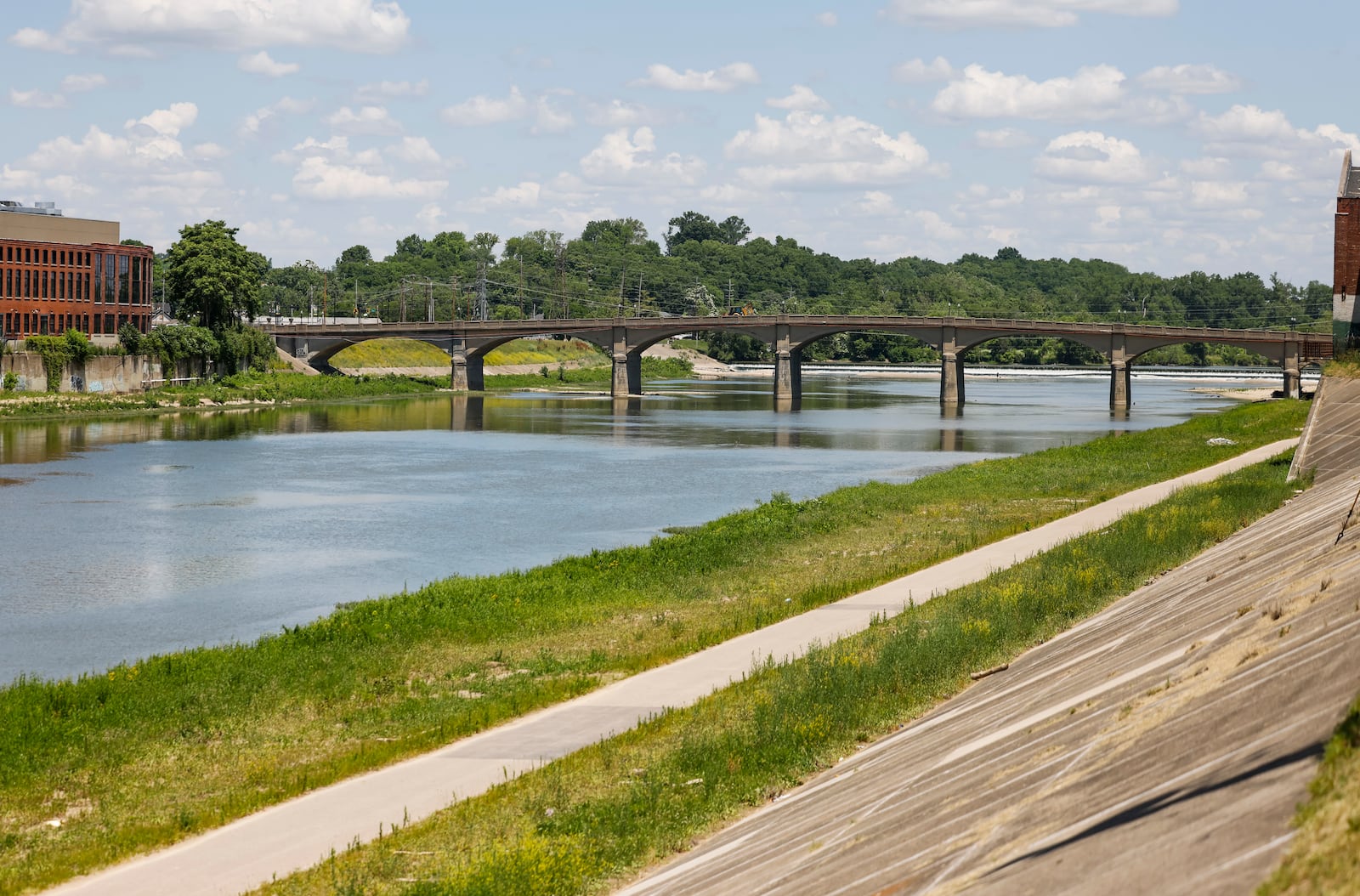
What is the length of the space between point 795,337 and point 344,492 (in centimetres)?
9864

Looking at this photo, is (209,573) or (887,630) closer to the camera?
(887,630)

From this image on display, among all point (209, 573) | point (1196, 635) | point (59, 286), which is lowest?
point (209, 573)

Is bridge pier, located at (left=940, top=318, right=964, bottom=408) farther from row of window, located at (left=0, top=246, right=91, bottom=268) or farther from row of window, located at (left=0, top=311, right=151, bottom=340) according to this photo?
row of window, located at (left=0, top=246, right=91, bottom=268)

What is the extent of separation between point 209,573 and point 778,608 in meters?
18.9

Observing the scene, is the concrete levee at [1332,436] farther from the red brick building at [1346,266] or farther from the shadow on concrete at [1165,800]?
the shadow on concrete at [1165,800]

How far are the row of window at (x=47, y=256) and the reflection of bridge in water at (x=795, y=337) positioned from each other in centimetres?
4148

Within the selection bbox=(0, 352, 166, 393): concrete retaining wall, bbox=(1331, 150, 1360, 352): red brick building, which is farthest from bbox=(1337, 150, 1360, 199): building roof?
bbox=(0, 352, 166, 393): concrete retaining wall

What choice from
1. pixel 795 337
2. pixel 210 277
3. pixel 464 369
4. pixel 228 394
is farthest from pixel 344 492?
pixel 464 369

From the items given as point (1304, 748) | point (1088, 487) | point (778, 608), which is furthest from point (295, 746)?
point (1088, 487)

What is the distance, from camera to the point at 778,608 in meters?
29.3

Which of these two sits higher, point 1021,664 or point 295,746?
point 1021,664

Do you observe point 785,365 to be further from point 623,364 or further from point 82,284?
point 82,284

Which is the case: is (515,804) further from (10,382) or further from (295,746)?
(10,382)

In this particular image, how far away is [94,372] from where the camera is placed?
116 metres
